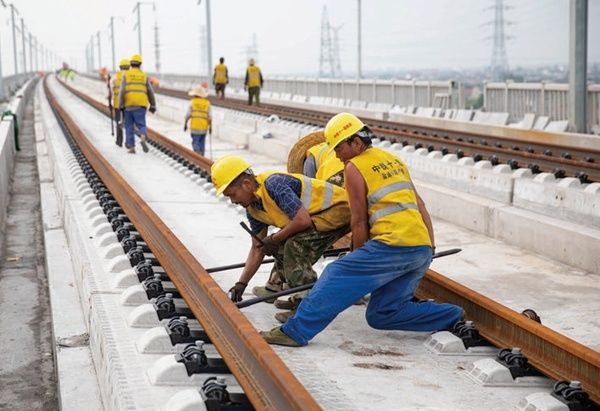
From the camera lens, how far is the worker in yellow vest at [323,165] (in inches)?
302

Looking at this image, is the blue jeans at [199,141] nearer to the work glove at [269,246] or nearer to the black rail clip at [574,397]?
the work glove at [269,246]

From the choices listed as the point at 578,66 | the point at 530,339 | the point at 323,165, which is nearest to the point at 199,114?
the point at 578,66

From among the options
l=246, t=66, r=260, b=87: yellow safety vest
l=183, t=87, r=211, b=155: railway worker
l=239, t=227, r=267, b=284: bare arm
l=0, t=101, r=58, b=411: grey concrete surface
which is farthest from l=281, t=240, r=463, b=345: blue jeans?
l=246, t=66, r=260, b=87: yellow safety vest

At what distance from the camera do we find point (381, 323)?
20.7ft

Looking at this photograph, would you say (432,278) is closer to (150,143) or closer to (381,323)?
(381,323)

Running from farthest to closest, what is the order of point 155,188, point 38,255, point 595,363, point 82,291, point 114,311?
point 155,188 < point 38,255 < point 82,291 < point 114,311 < point 595,363

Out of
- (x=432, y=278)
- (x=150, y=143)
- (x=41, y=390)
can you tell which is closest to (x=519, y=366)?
(x=432, y=278)

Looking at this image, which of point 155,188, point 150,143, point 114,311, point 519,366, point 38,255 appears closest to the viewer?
point 519,366

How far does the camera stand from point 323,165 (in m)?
7.84

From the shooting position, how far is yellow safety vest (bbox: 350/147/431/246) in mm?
6039

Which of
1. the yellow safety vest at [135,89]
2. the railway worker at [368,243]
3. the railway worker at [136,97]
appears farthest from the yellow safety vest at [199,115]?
the railway worker at [368,243]

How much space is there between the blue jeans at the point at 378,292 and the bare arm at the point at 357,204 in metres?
0.08

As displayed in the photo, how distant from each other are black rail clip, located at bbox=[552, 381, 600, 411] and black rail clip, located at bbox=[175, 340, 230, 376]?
1.68 m

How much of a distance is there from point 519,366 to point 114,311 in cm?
266
